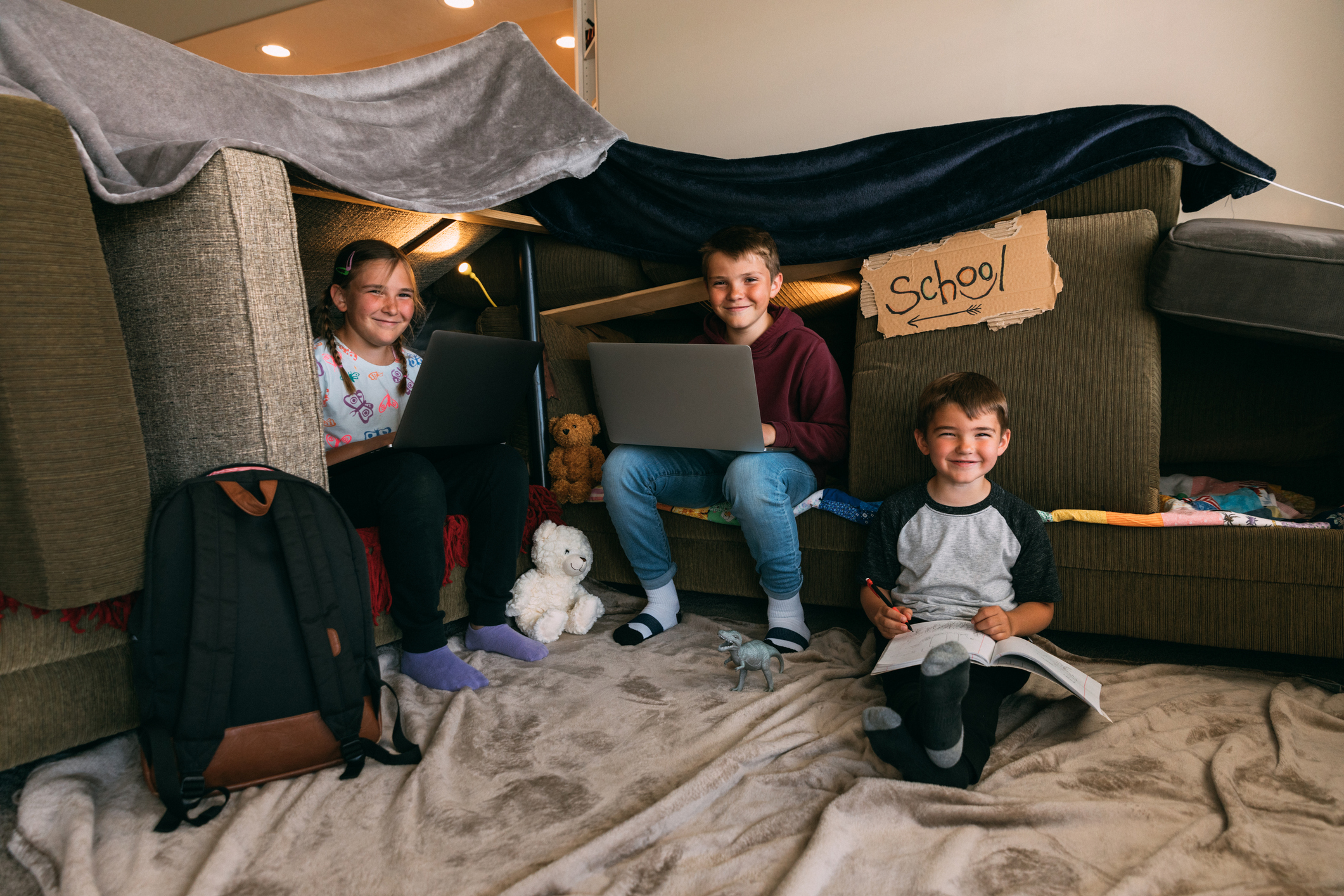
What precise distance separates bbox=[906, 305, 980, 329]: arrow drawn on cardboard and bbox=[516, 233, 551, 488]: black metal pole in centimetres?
81

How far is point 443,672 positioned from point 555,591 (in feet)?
0.96

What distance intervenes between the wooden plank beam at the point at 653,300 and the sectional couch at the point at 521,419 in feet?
0.10

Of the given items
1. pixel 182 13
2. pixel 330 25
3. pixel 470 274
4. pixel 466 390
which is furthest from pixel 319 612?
pixel 182 13

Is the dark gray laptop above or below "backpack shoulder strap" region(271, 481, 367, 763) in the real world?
above

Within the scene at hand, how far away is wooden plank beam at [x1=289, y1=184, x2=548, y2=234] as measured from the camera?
1.33 meters

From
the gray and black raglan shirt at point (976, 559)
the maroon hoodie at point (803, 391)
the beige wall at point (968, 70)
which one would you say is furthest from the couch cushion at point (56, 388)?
the beige wall at point (968, 70)

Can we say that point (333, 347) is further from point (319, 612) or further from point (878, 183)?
point (878, 183)

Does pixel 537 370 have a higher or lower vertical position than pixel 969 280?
lower

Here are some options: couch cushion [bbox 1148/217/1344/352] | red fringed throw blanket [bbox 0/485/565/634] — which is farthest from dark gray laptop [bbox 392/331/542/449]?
couch cushion [bbox 1148/217/1344/352]

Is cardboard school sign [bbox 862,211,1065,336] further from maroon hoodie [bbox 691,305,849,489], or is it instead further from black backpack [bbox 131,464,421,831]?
black backpack [bbox 131,464,421,831]

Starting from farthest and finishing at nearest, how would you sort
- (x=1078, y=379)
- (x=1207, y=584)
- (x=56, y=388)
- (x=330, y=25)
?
(x=330, y=25)
(x=1078, y=379)
(x=1207, y=584)
(x=56, y=388)

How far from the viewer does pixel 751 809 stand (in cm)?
84

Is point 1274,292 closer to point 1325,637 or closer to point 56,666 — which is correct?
point 1325,637

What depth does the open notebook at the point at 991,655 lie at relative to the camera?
3.12 ft
